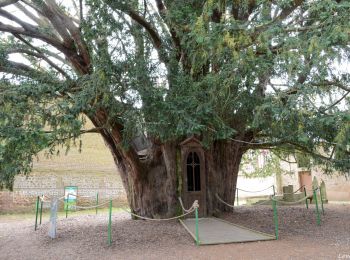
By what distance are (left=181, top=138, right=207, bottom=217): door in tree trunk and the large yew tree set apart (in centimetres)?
213

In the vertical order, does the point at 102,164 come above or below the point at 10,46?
below

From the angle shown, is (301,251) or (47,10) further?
(47,10)

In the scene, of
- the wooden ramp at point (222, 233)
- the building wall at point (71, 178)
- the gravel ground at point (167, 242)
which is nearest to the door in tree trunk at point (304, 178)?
the building wall at point (71, 178)

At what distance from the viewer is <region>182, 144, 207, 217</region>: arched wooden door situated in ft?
39.0

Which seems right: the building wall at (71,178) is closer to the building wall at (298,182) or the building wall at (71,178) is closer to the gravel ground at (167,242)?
the gravel ground at (167,242)

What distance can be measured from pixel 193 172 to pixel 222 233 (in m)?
3.51

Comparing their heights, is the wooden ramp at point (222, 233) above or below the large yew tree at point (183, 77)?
below

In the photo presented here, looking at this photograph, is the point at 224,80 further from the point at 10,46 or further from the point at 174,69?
the point at 10,46

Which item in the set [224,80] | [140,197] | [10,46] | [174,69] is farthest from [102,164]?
[224,80]

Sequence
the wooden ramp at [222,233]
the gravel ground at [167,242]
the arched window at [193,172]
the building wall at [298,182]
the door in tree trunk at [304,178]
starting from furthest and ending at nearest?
the door in tree trunk at [304,178] < the building wall at [298,182] < the arched window at [193,172] < the wooden ramp at [222,233] < the gravel ground at [167,242]

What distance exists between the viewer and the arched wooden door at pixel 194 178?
1189 centimetres

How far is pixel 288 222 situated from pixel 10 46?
10.3 m

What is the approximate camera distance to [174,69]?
8.62 metres

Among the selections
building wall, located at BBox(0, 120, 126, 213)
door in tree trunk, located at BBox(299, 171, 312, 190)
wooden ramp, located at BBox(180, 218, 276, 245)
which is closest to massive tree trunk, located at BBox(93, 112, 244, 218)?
wooden ramp, located at BBox(180, 218, 276, 245)
